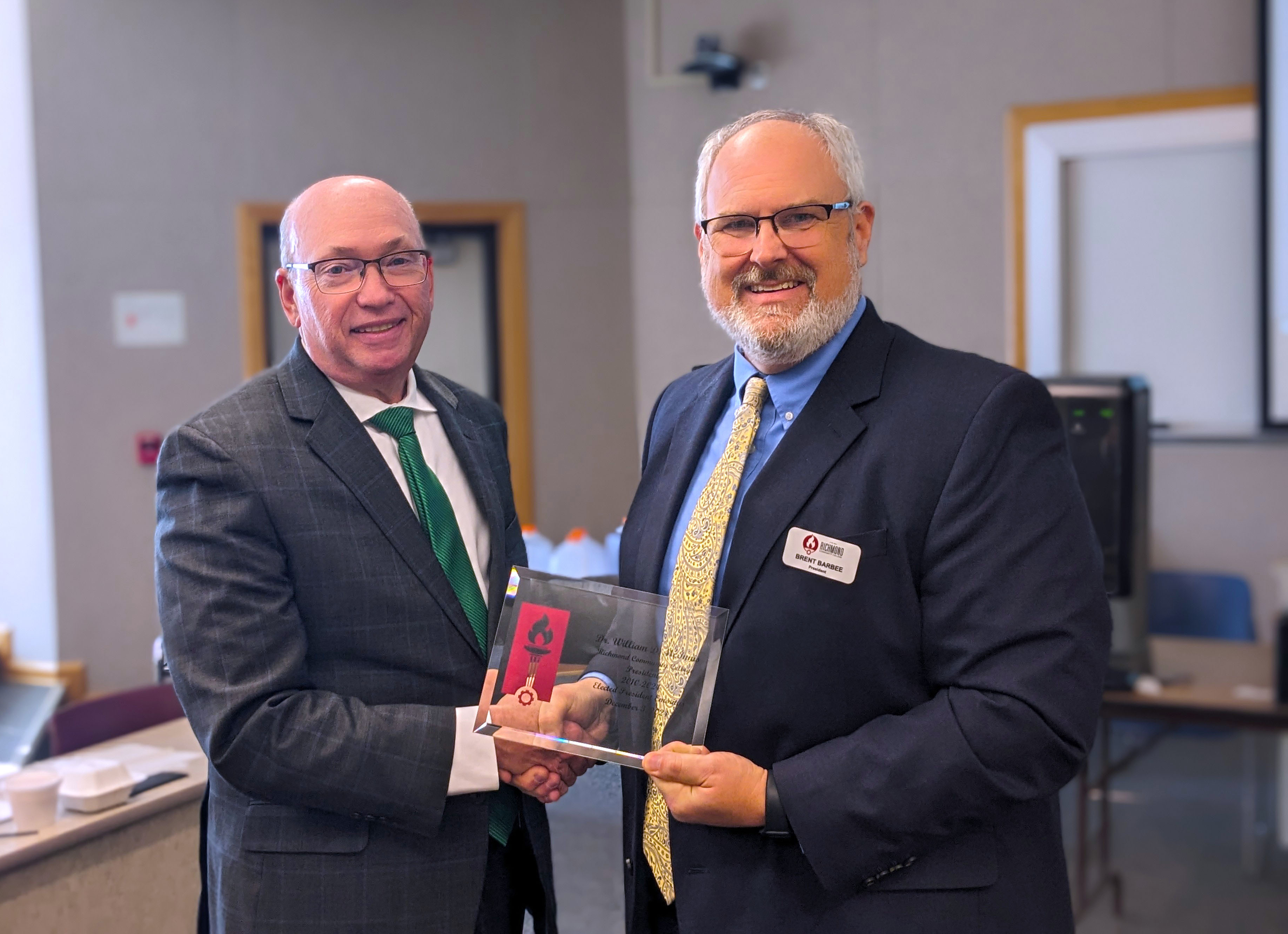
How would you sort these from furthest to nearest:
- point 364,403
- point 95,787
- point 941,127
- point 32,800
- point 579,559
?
point 941,127 → point 579,559 → point 95,787 → point 32,800 → point 364,403

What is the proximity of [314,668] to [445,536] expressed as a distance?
0.88ft

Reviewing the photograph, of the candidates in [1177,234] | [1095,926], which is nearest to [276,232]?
[1177,234]

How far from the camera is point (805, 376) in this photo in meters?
1.57

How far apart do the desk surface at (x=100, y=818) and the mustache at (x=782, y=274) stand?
131 cm

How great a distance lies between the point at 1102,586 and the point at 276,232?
15.3ft

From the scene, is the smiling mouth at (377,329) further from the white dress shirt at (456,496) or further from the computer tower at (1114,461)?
the computer tower at (1114,461)

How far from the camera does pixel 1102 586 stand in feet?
4.57

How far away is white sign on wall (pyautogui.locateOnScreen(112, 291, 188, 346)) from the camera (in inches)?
204

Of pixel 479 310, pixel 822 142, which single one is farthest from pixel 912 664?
pixel 479 310

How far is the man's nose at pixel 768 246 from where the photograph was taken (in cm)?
152

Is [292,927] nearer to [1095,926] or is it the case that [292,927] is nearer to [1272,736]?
[1095,926]

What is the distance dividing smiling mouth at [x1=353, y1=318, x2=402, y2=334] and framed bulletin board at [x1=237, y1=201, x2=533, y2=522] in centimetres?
370

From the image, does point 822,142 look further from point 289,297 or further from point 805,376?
point 289,297

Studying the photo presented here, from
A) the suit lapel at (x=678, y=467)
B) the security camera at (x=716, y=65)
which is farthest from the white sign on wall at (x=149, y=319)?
the suit lapel at (x=678, y=467)
